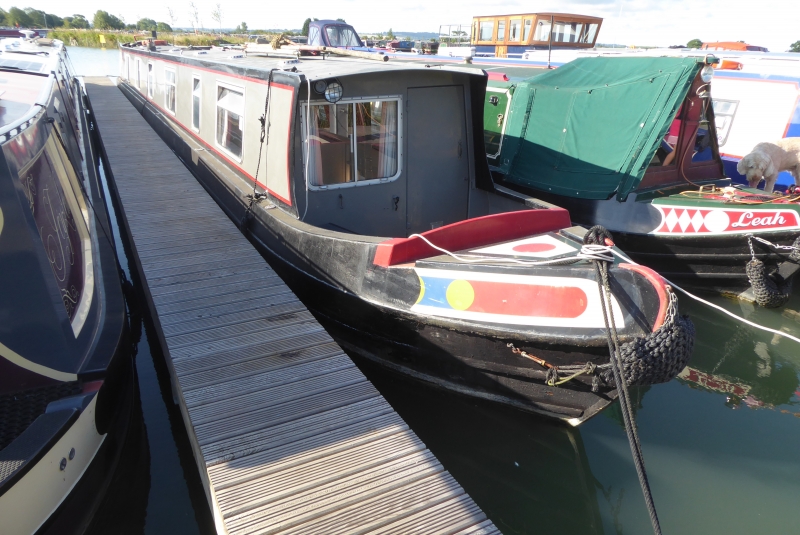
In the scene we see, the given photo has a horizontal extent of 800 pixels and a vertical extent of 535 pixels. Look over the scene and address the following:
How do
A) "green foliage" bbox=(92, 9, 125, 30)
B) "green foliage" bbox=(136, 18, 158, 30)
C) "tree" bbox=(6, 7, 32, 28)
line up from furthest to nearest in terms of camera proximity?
"green foliage" bbox=(136, 18, 158, 30)
"green foliage" bbox=(92, 9, 125, 30)
"tree" bbox=(6, 7, 32, 28)

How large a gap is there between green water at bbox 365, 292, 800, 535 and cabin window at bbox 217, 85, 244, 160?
2.93 m

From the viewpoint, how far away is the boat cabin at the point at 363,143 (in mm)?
4508

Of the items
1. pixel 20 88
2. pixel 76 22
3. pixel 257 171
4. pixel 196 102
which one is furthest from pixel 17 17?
pixel 257 171

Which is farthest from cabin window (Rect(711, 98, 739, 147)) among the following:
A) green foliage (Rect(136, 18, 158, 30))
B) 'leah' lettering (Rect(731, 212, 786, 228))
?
green foliage (Rect(136, 18, 158, 30))

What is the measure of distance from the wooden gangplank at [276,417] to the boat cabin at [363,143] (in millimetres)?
874

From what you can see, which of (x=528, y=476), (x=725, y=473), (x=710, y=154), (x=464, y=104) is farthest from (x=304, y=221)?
(x=710, y=154)

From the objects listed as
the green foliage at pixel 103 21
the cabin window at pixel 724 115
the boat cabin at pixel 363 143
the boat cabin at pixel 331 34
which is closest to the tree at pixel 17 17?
the green foliage at pixel 103 21

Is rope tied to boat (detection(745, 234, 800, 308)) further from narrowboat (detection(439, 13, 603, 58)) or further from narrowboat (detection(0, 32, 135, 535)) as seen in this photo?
narrowboat (detection(439, 13, 603, 58))

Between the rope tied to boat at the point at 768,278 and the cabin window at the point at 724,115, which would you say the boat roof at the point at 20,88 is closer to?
the rope tied to boat at the point at 768,278

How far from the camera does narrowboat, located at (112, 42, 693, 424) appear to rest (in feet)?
11.1

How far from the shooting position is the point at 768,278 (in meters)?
5.74

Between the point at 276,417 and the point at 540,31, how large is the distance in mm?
15239

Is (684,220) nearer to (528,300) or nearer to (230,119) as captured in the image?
(528,300)

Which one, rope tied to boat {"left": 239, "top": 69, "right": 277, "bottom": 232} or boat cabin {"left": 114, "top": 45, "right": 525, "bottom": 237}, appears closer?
boat cabin {"left": 114, "top": 45, "right": 525, "bottom": 237}
